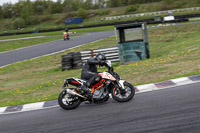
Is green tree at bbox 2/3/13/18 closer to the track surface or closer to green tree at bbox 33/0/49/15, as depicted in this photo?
green tree at bbox 33/0/49/15

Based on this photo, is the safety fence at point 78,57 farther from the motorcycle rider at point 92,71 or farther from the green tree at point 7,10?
the green tree at point 7,10

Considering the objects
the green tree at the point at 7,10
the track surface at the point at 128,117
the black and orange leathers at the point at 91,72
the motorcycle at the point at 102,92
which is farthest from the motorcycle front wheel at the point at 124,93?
the green tree at the point at 7,10

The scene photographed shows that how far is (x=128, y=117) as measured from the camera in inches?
240

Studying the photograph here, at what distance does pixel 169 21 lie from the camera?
42.3m

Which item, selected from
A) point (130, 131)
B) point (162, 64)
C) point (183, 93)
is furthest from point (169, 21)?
point (130, 131)

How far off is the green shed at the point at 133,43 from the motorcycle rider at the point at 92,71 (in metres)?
8.06

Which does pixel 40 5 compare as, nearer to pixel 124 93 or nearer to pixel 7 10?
pixel 7 10

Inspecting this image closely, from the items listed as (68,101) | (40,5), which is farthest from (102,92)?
(40,5)

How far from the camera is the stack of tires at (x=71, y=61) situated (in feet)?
52.4

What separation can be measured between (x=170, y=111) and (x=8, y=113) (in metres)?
4.41

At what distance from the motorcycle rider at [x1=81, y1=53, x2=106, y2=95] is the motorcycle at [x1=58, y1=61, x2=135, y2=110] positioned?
106 millimetres

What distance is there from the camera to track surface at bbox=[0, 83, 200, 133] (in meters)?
Answer: 5.38

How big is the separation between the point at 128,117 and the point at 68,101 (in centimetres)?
213

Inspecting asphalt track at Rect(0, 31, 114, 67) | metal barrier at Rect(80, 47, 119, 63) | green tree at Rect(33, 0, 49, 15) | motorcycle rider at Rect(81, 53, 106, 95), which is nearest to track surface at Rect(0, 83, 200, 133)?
motorcycle rider at Rect(81, 53, 106, 95)
